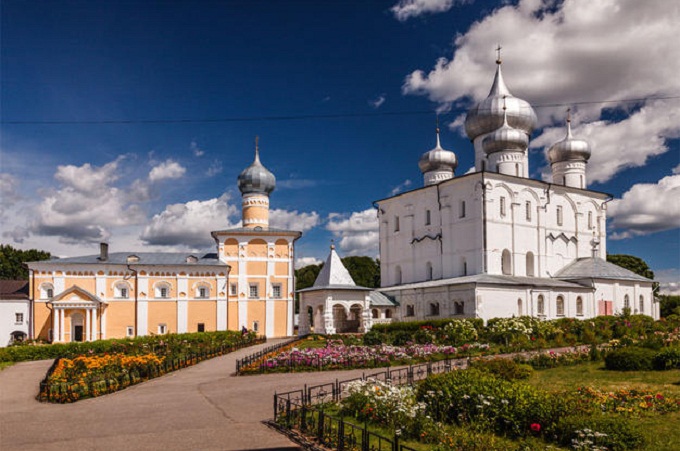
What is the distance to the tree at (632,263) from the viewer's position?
57.2m

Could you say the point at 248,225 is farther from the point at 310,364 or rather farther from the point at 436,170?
the point at 310,364

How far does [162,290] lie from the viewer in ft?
119

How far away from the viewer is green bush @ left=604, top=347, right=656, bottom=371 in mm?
16406

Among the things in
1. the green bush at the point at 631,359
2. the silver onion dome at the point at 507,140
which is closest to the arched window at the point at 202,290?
the silver onion dome at the point at 507,140

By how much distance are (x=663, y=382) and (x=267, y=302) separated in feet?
88.0

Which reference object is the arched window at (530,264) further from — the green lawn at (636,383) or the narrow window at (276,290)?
the green lawn at (636,383)

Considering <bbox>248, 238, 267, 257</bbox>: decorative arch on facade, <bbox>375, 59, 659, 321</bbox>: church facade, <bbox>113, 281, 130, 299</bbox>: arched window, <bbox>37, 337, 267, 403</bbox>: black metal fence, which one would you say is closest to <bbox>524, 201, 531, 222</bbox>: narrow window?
<bbox>375, 59, 659, 321</bbox>: church facade

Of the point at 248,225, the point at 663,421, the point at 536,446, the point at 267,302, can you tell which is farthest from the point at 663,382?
→ the point at 248,225

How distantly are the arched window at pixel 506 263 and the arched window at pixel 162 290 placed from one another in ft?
64.8

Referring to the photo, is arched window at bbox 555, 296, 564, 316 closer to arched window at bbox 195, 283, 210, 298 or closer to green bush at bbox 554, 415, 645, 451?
arched window at bbox 195, 283, 210, 298

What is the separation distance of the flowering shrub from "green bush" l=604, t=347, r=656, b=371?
809cm

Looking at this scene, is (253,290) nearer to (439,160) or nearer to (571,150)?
(439,160)

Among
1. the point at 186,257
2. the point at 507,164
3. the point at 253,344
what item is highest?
the point at 507,164

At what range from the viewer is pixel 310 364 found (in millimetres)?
19453
